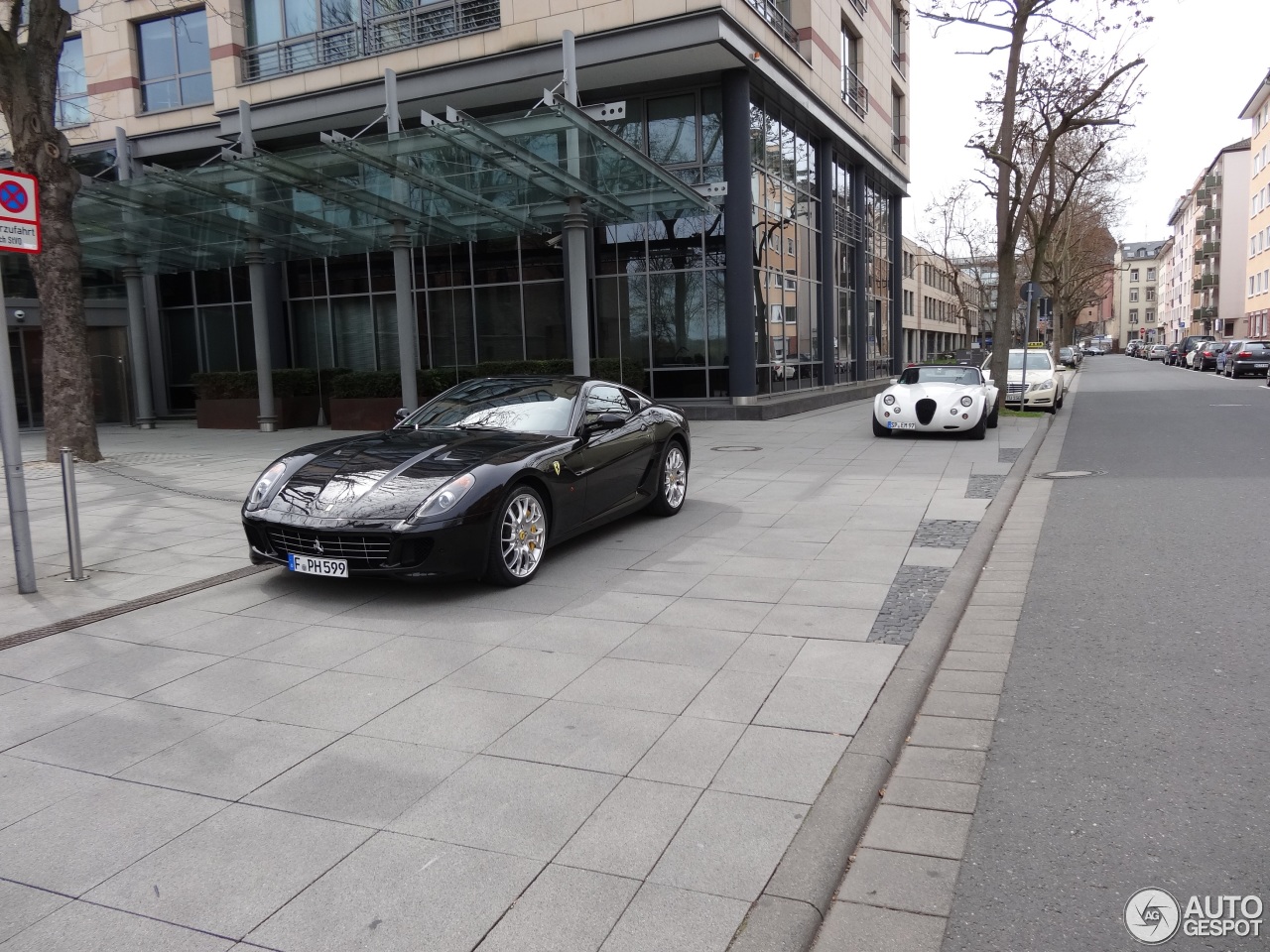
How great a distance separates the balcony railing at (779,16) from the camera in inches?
781

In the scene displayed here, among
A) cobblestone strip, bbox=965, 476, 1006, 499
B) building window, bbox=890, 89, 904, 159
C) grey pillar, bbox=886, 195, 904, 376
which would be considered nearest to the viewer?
cobblestone strip, bbox=965, 476, 1006, 499

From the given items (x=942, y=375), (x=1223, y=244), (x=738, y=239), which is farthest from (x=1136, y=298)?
(x=942, y=375)

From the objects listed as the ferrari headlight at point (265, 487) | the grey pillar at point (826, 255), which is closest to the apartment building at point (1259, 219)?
the grey pillar at point (826, 255)

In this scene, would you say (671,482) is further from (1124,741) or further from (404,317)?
(404,317)

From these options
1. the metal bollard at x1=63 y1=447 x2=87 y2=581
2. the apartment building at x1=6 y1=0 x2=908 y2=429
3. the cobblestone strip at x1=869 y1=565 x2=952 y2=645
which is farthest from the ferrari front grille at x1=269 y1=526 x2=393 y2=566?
the apartment building at x1=6 y1=0 x2=908 y2=429

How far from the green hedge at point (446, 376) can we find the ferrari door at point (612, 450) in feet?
35.8

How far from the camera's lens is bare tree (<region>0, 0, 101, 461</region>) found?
13.0 meters

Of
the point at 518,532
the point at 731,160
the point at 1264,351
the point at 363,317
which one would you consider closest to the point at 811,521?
the point at 518,532

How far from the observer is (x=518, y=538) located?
6.12 metres

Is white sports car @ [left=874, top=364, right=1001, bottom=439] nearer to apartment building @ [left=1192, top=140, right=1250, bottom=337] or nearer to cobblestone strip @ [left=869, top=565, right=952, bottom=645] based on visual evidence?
cobblestone strip @ [left=869, top=565, right=952, bottom=645]

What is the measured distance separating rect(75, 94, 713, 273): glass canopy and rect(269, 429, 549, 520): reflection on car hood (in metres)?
7.72

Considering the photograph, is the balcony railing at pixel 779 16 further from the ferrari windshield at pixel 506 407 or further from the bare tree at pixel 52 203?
the ferrari windshield at pixel 506 407

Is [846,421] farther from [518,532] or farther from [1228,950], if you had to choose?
[1228,950]

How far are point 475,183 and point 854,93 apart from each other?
16.7 metres
